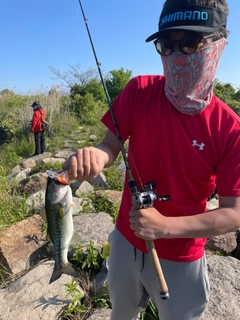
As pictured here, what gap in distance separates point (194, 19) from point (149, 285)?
173cm

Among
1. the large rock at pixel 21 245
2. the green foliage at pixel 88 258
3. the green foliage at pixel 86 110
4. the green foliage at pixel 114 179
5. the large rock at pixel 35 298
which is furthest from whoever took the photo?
the green foliage at pixel 86 110

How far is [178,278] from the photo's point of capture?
1977 mm

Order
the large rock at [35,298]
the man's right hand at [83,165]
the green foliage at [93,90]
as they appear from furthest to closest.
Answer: the green foliage at [93,90] → the large rock at [35,298] → the man's right hand at [83,165]

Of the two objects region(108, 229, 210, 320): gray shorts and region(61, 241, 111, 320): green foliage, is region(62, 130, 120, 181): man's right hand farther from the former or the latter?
region(61, 241, 111, 320): green foliage

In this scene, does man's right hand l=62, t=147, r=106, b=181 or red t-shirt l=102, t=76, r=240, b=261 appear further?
red t-shirt l=102, t=76, r=240, b=261

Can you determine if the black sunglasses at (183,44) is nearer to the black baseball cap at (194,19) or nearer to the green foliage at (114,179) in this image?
the black baseball cap at (194,19)

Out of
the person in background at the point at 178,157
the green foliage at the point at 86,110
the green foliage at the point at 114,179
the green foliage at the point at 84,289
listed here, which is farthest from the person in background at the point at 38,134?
the person in background at the point at 178,157

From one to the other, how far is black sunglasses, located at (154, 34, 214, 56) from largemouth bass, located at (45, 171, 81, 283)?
3.19 ft

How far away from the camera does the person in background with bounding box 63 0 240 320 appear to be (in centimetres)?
169

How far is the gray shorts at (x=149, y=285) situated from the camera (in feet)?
6.48

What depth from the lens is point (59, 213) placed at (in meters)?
1.88

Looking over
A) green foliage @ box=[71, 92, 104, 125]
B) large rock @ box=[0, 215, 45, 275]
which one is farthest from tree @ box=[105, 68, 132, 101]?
large rock @ box=[0, 215, 45, 275]

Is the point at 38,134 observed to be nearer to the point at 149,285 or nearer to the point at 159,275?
the point at 149,285

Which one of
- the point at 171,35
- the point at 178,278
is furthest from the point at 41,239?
the point at 171,35
